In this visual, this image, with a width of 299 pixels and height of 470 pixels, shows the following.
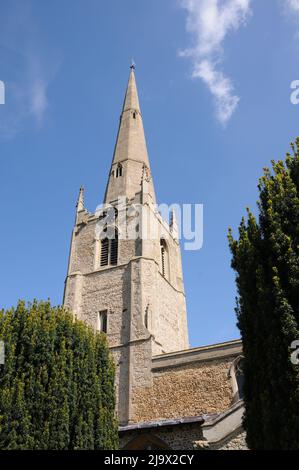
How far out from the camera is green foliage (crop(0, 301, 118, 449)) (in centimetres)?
1160

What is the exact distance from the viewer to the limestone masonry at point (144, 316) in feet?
51.3

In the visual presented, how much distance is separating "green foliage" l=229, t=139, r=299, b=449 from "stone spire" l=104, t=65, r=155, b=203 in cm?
2117

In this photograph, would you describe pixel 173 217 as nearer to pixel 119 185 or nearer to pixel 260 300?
pixel 119 185

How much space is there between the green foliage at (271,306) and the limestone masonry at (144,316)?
12.5ft

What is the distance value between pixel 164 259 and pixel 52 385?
17594 mm

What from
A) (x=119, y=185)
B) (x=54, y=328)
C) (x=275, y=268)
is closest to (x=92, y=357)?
(x=54, y=328)

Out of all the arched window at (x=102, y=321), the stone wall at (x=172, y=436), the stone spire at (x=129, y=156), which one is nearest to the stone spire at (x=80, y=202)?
the stone spire at (x=129, y=156)

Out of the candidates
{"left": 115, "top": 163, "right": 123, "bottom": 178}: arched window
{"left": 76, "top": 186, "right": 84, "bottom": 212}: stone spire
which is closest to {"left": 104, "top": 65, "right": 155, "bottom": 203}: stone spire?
{"left": 115, "top": 163, "right": 123, "bottom": 178}: arched window

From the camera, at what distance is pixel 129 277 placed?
24906 millimetres

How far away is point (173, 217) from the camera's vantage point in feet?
110

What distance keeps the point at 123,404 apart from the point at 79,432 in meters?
8.82

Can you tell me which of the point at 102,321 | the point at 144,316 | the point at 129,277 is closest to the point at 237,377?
the point at 144,316

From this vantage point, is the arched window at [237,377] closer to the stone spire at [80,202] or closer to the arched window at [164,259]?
the arched window at [164,259]
